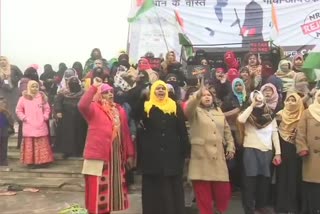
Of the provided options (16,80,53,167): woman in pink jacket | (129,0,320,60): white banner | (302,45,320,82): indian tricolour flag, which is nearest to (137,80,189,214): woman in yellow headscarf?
(302,45,320,82): indian tricolour flag

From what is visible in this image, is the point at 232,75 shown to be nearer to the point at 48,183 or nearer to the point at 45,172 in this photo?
the point at 48,183

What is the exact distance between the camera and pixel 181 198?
538 centimetres

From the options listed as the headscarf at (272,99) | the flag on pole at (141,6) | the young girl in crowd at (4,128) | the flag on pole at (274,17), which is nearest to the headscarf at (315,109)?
the headscarf at (272,99)

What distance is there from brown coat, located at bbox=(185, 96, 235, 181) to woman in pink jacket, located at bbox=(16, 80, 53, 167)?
10.7ft

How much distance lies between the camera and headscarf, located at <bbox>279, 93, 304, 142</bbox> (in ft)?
18.4

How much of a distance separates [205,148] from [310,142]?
3.67ft

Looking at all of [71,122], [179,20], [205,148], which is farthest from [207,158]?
[179,20]

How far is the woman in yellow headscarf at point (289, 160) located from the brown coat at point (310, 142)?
186 millimetres

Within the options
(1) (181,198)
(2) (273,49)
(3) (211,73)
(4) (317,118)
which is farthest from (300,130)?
(2) (273,49)

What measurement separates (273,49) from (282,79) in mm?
1323

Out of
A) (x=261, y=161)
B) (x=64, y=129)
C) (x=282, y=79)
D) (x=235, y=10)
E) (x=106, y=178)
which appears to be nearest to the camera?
(x=106, y=178)

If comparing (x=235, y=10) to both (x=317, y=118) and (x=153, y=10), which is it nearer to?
(x=153, y=10)

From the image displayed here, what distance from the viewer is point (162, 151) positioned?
17.2ft

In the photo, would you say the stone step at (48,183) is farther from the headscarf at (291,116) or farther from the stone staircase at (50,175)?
the headscarf at (291,116)
